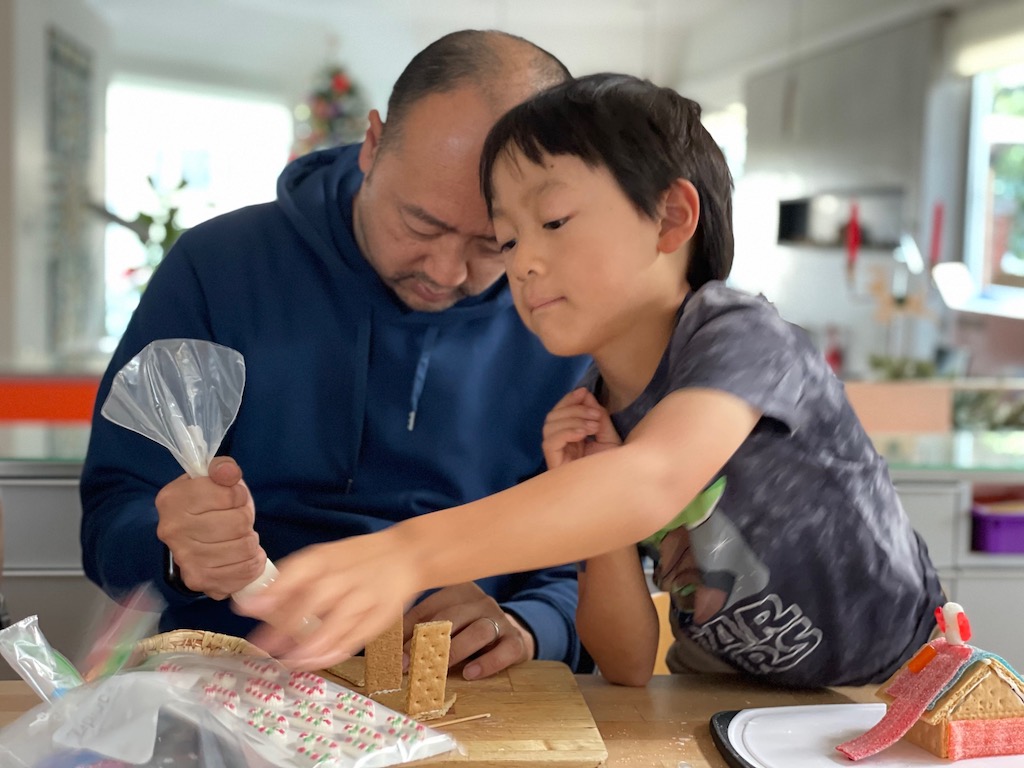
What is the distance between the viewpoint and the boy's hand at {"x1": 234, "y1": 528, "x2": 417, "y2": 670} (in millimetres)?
667

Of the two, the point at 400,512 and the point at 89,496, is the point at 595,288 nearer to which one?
the point at 400,512

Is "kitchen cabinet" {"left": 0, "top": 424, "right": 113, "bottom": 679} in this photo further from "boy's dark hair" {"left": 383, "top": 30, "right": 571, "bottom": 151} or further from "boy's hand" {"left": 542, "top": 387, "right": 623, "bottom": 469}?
"boy's hand" {"left": 542, "top": 387, "right": 623, "bottom": 469}

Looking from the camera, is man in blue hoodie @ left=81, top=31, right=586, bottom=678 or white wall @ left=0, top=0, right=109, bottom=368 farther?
white wall @ left=0, top=0, right=109, bottom=368


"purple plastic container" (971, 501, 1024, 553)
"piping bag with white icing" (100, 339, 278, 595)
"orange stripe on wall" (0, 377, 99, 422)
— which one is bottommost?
"orange stripe on wall" (0, 377, 99, 422)

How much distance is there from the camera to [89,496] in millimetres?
1413

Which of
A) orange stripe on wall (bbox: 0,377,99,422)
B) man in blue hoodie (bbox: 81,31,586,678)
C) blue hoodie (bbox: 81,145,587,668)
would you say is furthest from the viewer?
orange stripe on wall (bbox: 0,377,99,422)

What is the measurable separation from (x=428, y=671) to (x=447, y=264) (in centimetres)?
58

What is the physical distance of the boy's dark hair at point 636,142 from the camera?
3.16ft

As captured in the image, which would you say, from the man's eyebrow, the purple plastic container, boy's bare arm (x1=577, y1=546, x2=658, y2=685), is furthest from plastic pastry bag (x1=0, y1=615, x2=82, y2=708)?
the purple plastic container

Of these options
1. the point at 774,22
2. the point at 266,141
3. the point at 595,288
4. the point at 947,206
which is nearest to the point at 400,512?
the point at 595,288

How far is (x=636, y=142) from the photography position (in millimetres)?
971

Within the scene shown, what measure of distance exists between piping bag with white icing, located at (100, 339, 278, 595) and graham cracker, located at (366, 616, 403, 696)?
0.13 meters

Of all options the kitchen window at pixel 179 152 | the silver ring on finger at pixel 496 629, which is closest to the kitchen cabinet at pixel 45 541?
the silver ring on finger at pixel 496 629

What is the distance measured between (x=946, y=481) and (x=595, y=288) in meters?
1.34
